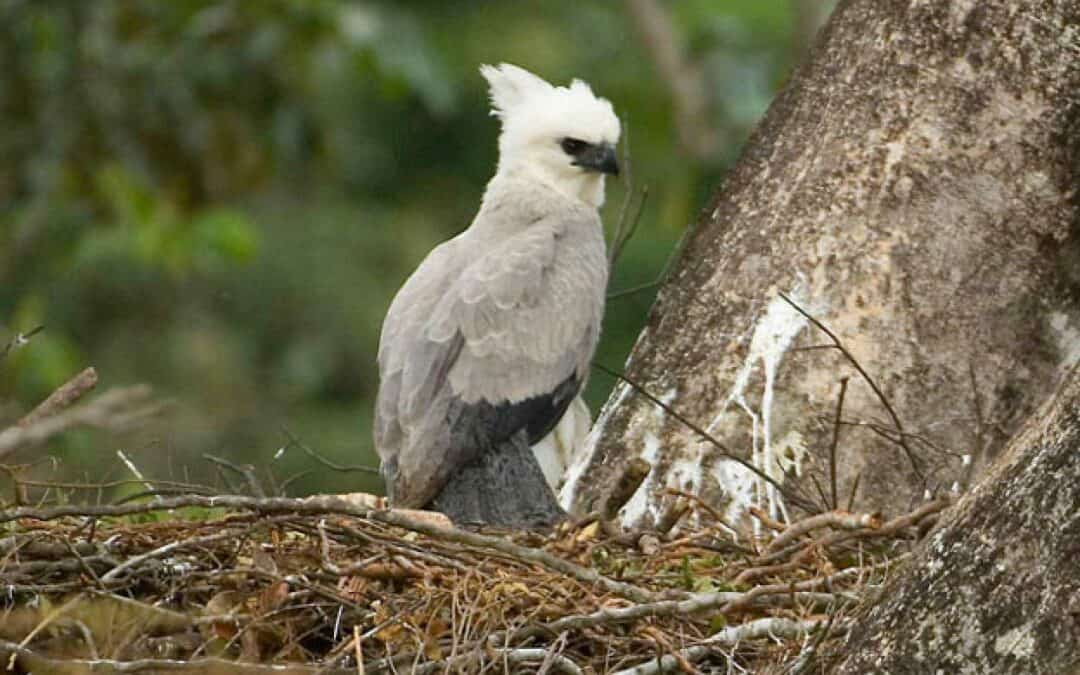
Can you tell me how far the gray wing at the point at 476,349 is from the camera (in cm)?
827

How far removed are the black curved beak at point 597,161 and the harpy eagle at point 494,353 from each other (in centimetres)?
9

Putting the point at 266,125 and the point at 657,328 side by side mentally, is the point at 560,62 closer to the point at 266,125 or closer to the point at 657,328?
the point at 266,125

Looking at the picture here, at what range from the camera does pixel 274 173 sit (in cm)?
1386

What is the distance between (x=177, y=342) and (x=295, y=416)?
1065 mm

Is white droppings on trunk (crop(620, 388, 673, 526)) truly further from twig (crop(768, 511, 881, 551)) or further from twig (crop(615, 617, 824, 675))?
twig (crop(615, 617, 824, 675))

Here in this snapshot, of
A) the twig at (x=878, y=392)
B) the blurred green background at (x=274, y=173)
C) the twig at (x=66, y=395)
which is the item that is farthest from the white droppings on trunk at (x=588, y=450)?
the twig at (x=66, y=395)

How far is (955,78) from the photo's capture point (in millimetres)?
8234

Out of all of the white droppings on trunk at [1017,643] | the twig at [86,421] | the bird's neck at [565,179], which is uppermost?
the bird's neck at [565,179]

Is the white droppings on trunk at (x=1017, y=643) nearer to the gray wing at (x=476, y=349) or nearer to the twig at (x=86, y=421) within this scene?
the twig at (x=86, y=421)

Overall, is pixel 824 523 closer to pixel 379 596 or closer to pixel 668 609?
pixel 668 609

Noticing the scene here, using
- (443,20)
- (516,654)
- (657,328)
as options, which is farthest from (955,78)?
(443,20)

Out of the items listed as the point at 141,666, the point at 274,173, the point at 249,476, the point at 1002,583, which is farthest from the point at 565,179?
the point at 274,173

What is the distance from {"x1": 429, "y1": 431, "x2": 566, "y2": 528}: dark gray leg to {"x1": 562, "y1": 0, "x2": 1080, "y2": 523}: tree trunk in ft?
0.77

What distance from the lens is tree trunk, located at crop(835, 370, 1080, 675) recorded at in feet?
17.9
